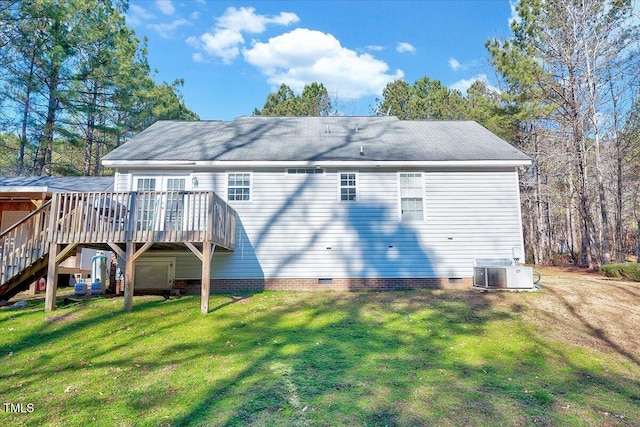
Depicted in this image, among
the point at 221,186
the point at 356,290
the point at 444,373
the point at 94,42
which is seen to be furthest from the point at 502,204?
the point at 94,42

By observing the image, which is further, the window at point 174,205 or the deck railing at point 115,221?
the window at point 174,205

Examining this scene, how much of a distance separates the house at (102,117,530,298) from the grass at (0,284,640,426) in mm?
2058

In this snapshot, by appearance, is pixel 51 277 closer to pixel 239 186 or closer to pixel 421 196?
pixel 239 186

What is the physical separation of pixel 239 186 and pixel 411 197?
496cm

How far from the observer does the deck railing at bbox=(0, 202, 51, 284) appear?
27.5 ft

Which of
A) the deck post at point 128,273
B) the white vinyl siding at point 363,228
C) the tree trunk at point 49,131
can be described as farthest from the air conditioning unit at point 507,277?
the tree trunk at point 49,131

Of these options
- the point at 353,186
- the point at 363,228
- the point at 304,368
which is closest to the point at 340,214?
the point at 363,228

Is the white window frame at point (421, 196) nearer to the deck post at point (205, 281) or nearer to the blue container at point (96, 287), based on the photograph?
the deck post at point (205, 281)

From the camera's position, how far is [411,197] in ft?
36.8

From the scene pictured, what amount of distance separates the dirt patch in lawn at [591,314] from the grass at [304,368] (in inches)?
8.4

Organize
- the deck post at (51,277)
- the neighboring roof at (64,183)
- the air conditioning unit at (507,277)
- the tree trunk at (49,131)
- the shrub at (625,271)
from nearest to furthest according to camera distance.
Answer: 1. the deck post at (51,277)
2. the air conditioning unit at (507,277)
3. the neighboring roof at (64,183)
4. the shrub at (625,271)
5. the tree trunk at (49,131)

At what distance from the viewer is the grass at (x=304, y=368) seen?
4055 mm

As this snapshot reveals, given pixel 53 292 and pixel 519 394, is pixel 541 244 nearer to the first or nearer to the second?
pixel 519 394

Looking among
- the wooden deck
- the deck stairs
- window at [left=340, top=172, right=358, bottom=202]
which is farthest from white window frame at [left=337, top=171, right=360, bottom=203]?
the deck stairs
